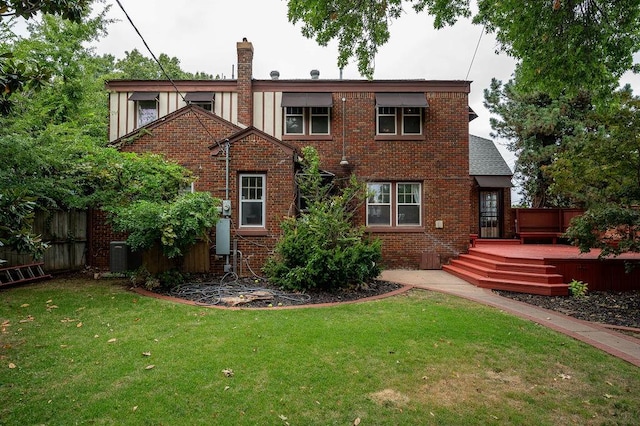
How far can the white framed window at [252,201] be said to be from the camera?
33.4ft

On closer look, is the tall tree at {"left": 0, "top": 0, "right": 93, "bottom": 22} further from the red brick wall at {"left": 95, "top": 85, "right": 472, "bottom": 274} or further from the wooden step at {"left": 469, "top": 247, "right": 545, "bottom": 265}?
the wooden step at {"left": 469, "top": 247, "right": 545, "bottom": 265}

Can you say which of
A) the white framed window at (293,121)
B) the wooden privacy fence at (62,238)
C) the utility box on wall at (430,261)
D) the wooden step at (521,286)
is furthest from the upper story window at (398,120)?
the wooden privacy fence at (62,238)

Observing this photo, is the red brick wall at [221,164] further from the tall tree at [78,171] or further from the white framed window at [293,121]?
the white framed window at [293,121]

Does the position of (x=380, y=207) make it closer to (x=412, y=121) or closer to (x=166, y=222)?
(x=412, y=121)

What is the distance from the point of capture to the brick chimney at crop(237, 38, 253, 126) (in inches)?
502

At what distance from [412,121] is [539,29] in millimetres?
6529

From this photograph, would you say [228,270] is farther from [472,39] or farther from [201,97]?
[472,39]

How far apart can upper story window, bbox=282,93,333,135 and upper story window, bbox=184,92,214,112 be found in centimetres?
283

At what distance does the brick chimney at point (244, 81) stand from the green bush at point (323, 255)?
5736 mm

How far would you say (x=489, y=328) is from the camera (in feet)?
18.5

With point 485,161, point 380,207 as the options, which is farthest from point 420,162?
point 485,161

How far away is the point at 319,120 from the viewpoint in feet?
42.7

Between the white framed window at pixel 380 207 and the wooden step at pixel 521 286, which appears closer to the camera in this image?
the wooden step at pixel 521 286

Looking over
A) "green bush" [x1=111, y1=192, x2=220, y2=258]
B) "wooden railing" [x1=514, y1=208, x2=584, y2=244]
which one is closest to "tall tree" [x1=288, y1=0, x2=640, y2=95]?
"green bush" [x1=111, y1=192, x2=220, y2=258]
